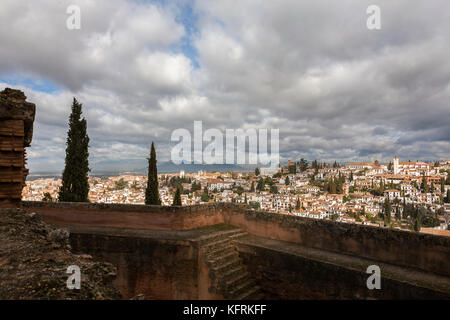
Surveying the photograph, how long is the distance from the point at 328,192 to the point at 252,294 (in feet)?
266

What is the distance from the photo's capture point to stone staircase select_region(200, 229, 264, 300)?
248 inches

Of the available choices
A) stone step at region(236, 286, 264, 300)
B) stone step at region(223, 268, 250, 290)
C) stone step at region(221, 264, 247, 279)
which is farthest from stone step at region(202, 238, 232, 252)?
stone step at region(236, 286, 264, 300)

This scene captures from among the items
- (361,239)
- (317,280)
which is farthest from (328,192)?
(317,280)

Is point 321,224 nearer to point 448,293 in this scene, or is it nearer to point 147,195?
point 448,293

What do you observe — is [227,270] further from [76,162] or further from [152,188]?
[76,162]

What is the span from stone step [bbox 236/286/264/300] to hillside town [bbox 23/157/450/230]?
29.4m

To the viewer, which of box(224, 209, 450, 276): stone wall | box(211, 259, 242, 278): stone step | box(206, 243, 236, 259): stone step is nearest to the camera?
box(224, 209, 450, 276): stone wall

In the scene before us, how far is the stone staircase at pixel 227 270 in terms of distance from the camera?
6.29 m

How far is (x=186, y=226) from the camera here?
8.24 metres

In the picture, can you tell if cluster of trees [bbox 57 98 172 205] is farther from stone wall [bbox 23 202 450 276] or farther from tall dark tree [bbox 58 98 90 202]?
stone wall [bbox 23 202 450 276]

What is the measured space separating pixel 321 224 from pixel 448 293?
2.81m

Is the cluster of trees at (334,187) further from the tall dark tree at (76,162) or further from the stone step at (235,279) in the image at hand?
the stone step at (235,279)
